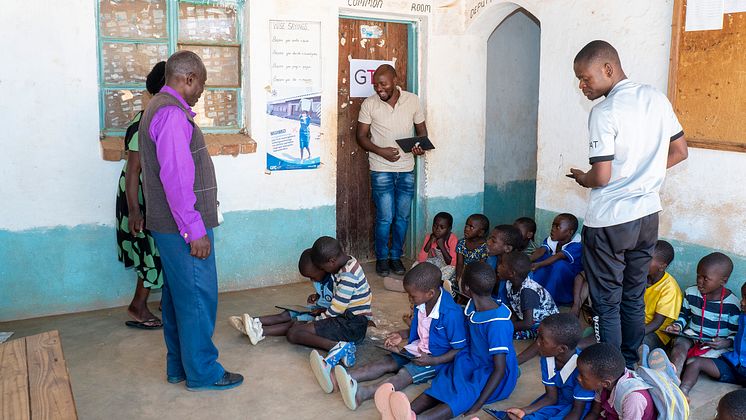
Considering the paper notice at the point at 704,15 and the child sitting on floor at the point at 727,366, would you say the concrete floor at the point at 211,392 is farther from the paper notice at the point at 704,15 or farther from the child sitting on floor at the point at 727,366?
the paper notice at the point at 704,15

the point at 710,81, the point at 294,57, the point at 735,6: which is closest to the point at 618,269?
the point at 710,81

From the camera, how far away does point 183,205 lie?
11.3 feet

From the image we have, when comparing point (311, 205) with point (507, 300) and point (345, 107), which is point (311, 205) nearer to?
point (345, 107)

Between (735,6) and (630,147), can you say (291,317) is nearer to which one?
(630,147)

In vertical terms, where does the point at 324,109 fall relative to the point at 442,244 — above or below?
above

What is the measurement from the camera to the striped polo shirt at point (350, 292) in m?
4.30

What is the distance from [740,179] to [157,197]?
11.8 feet

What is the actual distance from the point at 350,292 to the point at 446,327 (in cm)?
79

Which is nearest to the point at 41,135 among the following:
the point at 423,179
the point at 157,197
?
the point at 157,197

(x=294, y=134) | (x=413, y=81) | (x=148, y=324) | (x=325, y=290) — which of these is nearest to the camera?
(x=325, y=290)

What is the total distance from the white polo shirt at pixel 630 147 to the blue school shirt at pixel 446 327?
90cm

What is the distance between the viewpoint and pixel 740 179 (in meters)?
4.50

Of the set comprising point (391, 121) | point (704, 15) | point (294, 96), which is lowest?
point (391, 121)

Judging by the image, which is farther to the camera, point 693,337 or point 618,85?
point 693,337
